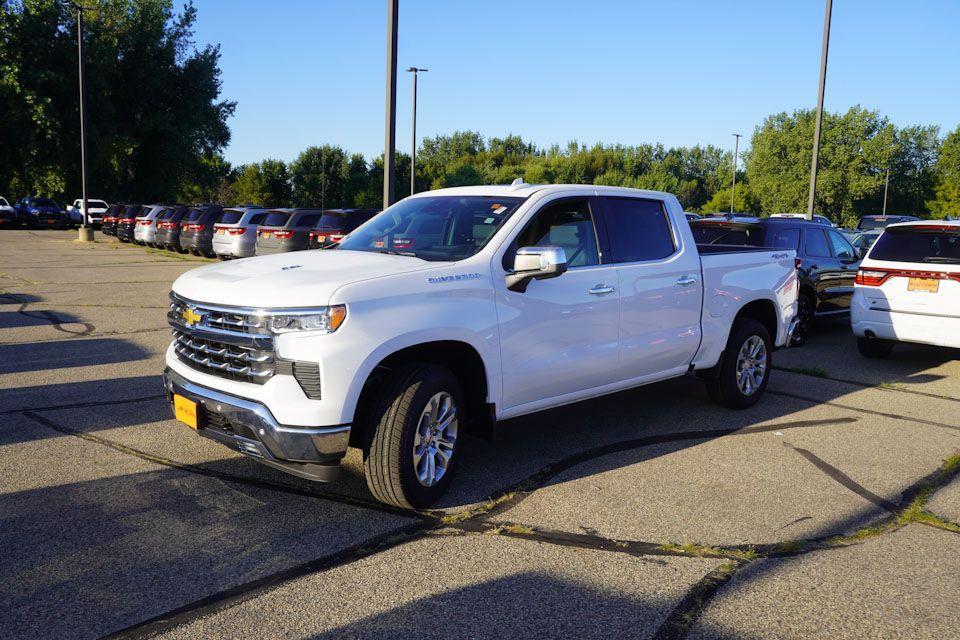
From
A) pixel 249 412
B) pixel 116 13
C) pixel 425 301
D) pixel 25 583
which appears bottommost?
pixel 25 583

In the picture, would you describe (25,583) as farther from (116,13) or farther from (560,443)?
(116,13)

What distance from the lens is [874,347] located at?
10.2 m

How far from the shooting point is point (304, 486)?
506 centimetres

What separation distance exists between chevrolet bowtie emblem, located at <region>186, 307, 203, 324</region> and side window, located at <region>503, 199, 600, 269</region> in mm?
2030

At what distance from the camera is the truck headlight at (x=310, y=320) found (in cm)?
421

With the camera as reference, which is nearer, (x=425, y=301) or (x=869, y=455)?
(x=425, y=301)

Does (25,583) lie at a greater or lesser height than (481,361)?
lesser

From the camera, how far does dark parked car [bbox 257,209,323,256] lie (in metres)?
19.7

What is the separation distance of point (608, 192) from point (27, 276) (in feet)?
53.5

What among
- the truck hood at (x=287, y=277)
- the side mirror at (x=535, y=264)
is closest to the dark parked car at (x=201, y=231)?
the truck hood at (x=287, y=277)

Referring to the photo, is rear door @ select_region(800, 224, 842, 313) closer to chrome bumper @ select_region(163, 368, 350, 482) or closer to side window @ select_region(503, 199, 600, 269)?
side window @ select_region(503, 199, 600, 269)

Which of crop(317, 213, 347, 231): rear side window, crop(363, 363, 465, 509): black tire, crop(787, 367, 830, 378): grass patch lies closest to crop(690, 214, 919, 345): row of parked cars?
crop(787, 367, 830, 378): grass patch

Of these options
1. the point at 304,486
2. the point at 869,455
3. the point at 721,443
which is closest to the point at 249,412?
the point at 304,486

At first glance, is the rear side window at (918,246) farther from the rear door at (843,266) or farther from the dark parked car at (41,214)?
the dark parked car at (41,214)
